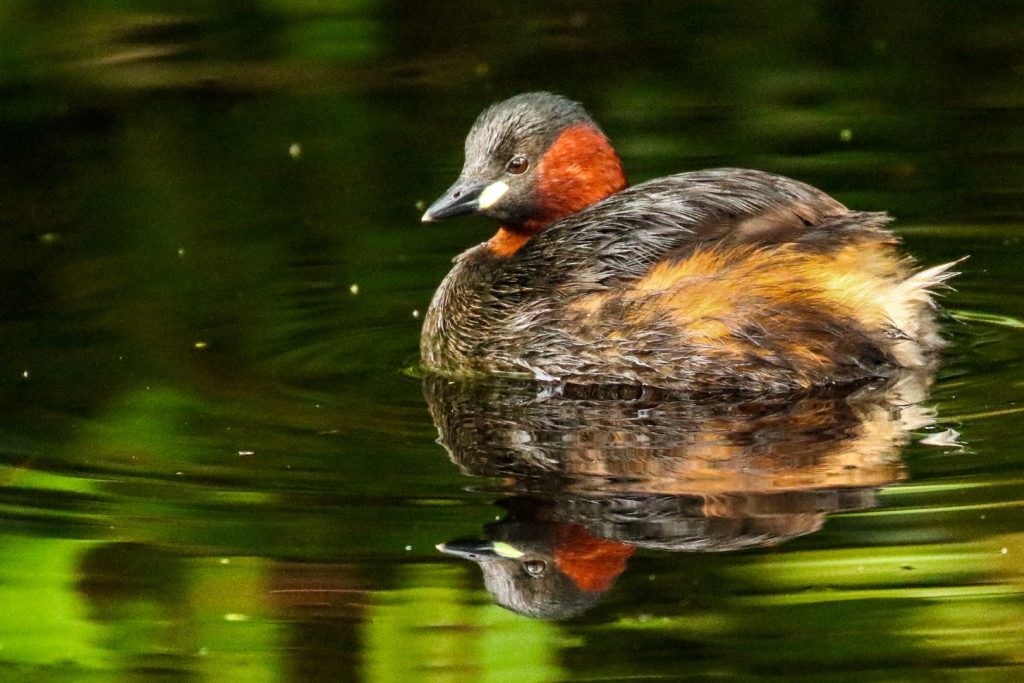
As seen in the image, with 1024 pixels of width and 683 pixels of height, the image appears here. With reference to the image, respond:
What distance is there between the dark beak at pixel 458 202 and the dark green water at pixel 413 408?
568 millimetres

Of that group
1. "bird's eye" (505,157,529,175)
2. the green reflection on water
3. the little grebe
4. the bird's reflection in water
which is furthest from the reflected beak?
"bird's eye" (505,157,529,175)

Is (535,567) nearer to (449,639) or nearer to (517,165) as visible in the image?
(449,639)

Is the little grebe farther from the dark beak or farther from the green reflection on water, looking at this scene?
the green reflection on water

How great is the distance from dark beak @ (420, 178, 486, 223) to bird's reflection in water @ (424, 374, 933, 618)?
0.70 meters

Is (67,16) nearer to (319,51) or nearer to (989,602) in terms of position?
(319,51)

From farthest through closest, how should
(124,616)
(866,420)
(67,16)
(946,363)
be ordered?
1. (67,16)
2. (946,363)
3. (866,420)
4. (124,616)

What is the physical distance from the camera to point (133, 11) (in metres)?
12.3

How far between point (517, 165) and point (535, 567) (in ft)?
8.66

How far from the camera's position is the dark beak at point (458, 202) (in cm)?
725

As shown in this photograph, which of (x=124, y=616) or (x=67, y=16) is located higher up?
(x=67, y=16)

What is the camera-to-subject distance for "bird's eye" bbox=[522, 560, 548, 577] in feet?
16.4

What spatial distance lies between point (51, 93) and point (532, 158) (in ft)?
15.5

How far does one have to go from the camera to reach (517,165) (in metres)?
7.36

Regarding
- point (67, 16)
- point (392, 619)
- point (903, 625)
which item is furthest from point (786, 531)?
point (67, 16)
